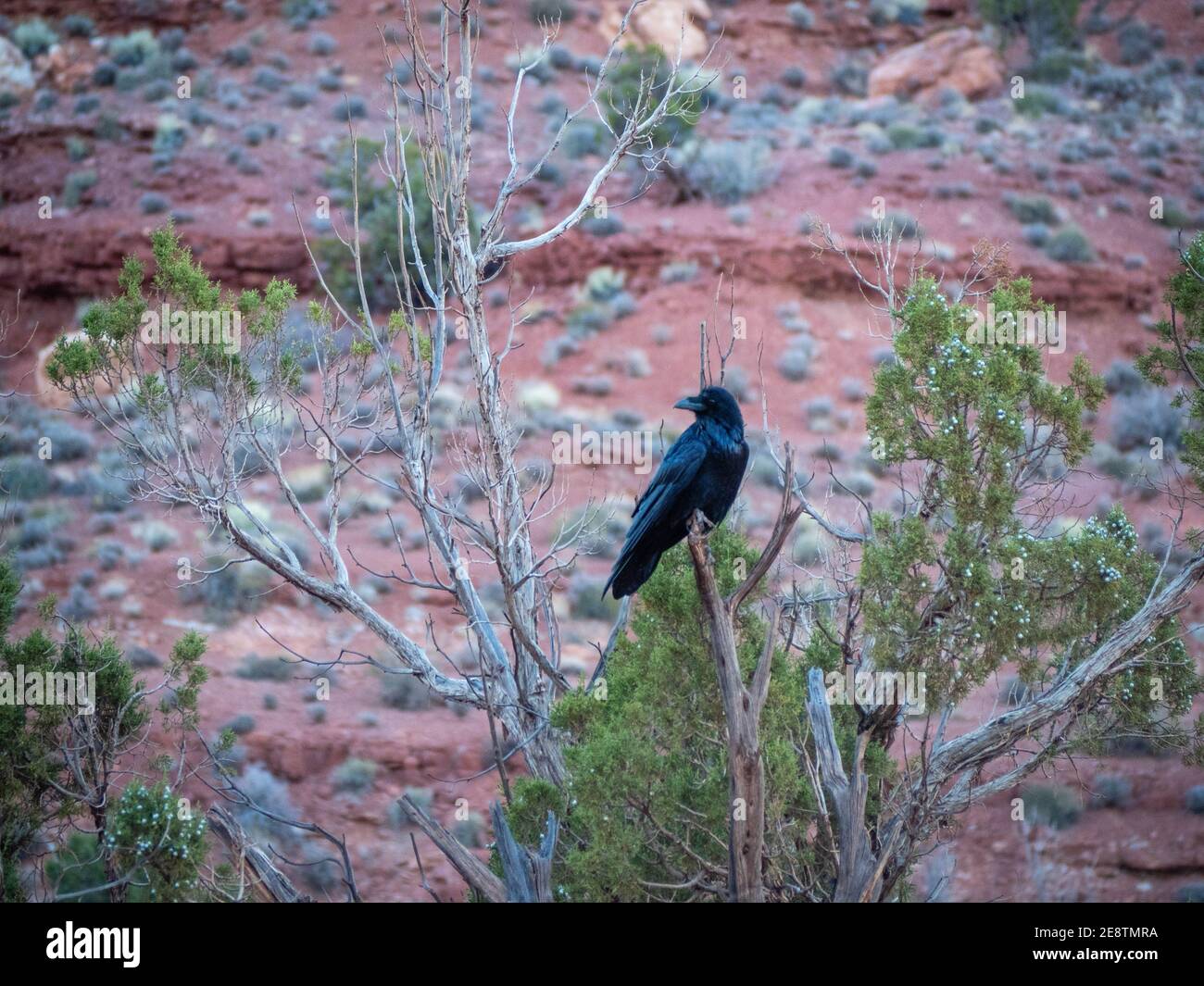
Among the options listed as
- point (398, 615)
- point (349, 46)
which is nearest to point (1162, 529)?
point (398, 615)

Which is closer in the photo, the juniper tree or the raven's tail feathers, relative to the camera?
the raven's tail feathers

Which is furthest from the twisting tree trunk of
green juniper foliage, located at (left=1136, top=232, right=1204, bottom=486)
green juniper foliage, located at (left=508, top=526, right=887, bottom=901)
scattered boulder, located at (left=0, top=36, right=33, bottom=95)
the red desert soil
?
scattered boulder, located at (left=0, top=36, right=33, bottom=95)

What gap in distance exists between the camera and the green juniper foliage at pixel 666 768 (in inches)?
309

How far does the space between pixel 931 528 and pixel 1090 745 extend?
206 cm

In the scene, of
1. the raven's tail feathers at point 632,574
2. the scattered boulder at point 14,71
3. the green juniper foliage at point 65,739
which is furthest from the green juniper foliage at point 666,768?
the scattered boulder at point 14,71

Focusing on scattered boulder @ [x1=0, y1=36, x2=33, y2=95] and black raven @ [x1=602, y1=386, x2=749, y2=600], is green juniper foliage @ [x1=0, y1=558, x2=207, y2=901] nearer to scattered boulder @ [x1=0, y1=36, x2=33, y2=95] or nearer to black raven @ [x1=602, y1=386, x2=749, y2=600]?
black raven @ [x1=602, y1=386, x2=749, y2=600]

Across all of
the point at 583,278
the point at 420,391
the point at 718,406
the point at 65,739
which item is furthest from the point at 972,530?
the point at 583,278

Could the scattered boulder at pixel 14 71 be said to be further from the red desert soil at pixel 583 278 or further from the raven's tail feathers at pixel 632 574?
the raven's tail feathers at pixel 632 574

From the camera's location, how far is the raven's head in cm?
827

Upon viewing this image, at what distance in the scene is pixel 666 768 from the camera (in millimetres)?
8289

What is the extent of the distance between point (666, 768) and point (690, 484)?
1769 mm

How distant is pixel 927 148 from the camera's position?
32281 mm
